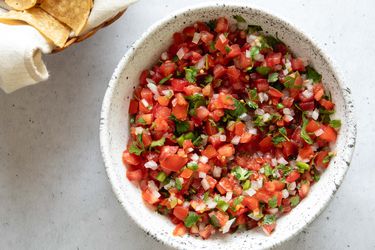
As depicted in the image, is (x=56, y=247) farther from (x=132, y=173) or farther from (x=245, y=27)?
(x=245, y=27)

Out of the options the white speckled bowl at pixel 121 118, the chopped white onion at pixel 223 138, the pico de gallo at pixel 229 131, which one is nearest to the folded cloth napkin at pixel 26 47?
the white speckled bowl at pixel 121 118

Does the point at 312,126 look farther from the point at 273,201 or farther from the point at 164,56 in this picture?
the point at 164,56

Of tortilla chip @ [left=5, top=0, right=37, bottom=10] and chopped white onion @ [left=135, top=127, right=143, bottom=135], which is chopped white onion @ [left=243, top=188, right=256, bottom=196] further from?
tortilla chip @ [left=5, top=0, right=37, bottom=10]

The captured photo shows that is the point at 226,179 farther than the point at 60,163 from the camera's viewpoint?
No

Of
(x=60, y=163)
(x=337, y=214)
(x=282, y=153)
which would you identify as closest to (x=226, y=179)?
(x=282, y=153)

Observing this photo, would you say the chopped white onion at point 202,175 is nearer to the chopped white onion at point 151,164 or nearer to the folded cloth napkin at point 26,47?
the chopped white onion at point 151,164

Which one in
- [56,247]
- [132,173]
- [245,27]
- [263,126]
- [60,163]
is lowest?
[56,247]

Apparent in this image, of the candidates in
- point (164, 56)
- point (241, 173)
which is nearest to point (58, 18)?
point (164, 56)

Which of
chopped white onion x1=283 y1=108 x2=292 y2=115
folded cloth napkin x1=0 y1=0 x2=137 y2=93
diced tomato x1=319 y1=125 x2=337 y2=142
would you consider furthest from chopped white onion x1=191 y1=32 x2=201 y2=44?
diced tomato x1=319 y1=125 x2=337 y2=142
